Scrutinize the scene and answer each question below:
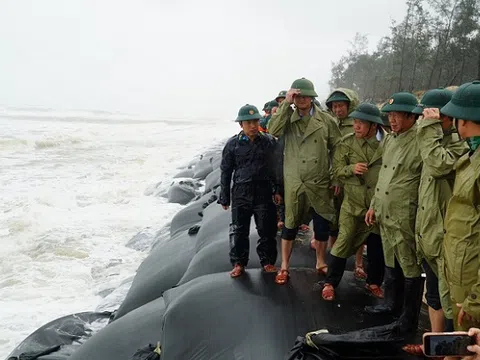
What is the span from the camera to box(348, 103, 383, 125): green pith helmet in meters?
3.33

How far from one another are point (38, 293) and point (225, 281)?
4461mm

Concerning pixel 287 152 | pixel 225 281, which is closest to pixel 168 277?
pixel 225 281

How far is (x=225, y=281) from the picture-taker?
377cm

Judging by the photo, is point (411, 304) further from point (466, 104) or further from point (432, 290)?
point (466, 104)

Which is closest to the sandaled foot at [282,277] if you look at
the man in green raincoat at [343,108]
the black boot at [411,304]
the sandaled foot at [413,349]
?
the man in green raincoat at [343,108]

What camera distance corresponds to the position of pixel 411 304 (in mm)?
2980

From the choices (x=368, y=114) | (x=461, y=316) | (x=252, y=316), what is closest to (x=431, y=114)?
(x=368, y=114)

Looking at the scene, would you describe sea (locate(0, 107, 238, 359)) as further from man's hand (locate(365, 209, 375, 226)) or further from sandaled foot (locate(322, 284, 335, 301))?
man's hand (locate(365, 209, 375, 226))

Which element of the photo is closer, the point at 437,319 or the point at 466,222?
the point at 466,222

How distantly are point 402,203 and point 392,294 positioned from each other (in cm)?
76

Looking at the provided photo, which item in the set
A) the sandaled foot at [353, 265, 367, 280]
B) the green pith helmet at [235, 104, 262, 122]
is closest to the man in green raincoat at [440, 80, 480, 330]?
the sandaled foot at [353, 265, 367, 280]

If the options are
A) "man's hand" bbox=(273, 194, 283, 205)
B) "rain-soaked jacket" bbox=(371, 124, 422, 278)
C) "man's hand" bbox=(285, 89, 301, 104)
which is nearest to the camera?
"rain-soaked jacket" bbox=(371, 124, 422, 278)

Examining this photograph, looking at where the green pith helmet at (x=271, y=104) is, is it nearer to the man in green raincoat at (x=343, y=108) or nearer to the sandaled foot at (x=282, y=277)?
the man in green raincoat at (x=343, y=108)

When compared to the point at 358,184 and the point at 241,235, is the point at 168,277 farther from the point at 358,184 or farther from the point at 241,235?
the point at 358,184
